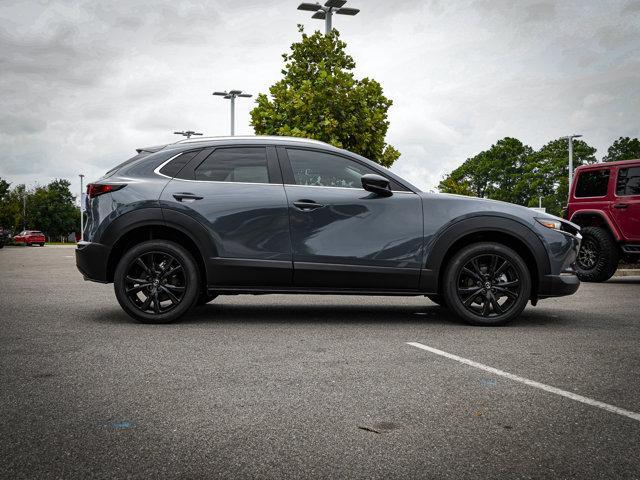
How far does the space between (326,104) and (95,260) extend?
13229mm

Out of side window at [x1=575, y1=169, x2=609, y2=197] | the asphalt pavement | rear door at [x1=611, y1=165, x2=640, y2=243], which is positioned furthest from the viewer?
side window at [x1=575, y1=169, x2=609, y2=197]

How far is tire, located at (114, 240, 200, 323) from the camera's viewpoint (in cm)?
602

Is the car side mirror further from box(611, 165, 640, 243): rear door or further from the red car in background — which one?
the red car in background

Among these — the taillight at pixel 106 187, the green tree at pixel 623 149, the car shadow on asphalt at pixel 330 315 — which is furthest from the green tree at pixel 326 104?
the green tree at pixel 623 149

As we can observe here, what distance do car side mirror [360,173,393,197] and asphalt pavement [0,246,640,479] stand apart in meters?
1.29

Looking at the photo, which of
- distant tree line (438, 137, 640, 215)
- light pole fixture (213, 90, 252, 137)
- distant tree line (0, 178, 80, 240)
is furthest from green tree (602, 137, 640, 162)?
distant tree line (0, 178, 80, 240)

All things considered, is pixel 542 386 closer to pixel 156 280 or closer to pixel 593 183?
pixel 156 280

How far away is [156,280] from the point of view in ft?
20.0

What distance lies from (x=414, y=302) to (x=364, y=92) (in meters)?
11.7

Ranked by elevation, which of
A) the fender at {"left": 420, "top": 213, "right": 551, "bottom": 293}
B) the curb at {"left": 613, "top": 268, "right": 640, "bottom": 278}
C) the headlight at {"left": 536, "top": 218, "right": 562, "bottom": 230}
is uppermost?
the headlight at {"left": 536, "top": 218, "right": 562, "bottom": 230}

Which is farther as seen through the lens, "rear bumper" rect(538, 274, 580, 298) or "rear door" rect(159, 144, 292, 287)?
"rear bumper" rect(538, 274, 580, 298)

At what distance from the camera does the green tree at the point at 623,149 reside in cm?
8319

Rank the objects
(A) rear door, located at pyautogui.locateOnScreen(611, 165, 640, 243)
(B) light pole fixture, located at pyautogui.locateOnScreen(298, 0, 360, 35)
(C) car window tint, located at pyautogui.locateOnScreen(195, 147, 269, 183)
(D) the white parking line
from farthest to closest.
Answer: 1. (B) light pole fixture, located at pyautogui.locateOnScreen(298, 0, 360, 35)
2. (A) rear door, located at pyautogui.locateOnScreen(611, 165, 640, 243)
3. (C) car window tint, located at pyautogui.locateOnScreen(195, 147, 269, 183)
4. (D) the white parking line

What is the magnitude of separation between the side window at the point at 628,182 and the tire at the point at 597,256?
0.77 metres
